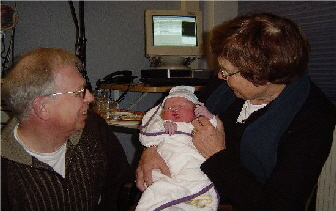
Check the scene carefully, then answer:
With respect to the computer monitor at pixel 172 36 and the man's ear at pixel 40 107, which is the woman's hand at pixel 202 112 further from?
the computer monitor at pixel 172 36

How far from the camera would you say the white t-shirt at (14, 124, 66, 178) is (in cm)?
139

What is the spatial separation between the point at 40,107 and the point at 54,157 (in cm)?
21

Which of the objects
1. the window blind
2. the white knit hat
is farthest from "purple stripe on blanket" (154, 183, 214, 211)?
the window blind

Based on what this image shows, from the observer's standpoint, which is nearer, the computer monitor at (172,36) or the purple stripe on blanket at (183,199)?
the purple stripe on blanket at (183,199)

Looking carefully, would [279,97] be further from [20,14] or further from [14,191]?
[20,14]

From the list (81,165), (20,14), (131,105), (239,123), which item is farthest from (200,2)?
(81,165)

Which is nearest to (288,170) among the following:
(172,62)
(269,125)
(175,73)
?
(269,125)

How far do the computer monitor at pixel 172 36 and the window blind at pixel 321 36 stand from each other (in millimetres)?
844

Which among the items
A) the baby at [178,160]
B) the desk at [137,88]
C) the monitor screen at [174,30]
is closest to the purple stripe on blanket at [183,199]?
the baby at [178,160]

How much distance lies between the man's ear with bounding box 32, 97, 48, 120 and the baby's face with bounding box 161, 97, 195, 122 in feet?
1.80

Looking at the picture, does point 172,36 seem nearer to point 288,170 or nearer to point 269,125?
point 269,125

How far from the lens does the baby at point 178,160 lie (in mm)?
1452

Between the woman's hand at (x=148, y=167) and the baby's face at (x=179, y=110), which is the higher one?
the baby's face at (x=179, y=110)

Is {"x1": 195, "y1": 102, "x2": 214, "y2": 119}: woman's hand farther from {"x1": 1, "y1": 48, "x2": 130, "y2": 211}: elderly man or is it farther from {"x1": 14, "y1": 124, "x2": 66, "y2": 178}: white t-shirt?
{"x1": 14, "y1": 124, "x2": 66, "y2": 178}: white t-shirt
